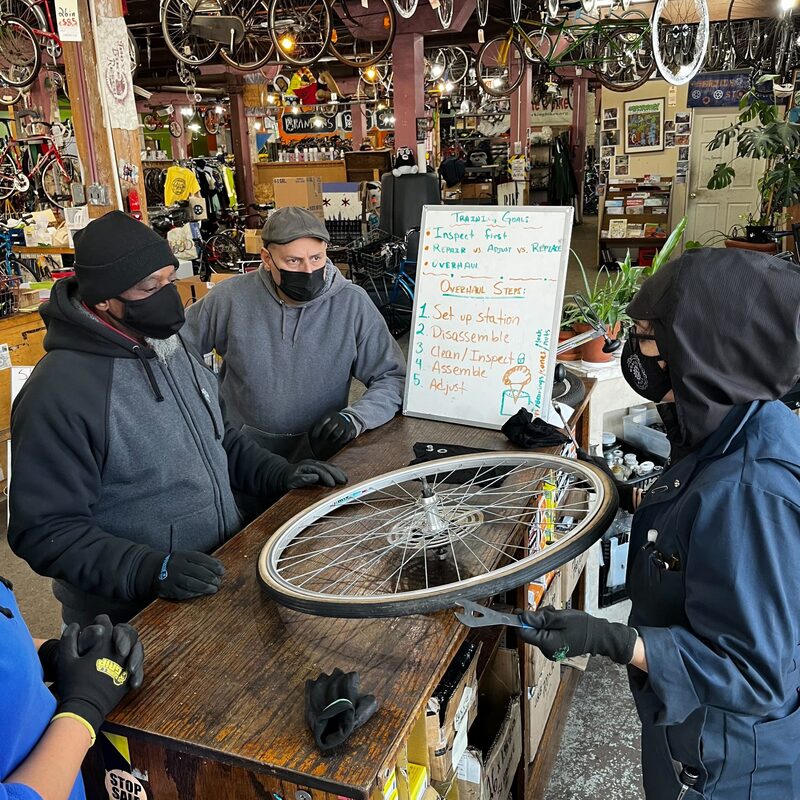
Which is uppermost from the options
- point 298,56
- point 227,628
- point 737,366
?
point 298,56

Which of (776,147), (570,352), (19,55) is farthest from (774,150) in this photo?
(19,55)

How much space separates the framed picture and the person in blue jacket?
1133cm

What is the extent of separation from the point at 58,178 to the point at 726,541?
11008mm

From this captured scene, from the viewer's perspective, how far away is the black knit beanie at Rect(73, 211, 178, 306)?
156cm

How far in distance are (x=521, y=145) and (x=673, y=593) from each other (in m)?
14.0

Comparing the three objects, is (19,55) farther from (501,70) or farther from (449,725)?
(449,725)

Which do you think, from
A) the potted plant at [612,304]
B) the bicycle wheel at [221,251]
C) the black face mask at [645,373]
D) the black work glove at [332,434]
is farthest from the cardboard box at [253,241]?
the black face mask at [645,373]

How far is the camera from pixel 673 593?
4.24ft

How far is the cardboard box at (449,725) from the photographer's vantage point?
1386 millimetres

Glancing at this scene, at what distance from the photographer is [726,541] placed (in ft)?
3.77

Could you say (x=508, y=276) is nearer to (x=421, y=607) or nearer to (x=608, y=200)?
(x=421, y=607)

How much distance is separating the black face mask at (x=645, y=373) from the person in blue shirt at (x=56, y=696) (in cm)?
101

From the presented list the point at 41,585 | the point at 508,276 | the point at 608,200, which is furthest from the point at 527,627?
the point at 608,200

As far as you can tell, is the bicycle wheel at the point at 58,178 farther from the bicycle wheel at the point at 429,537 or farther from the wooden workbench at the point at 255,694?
the wooden workbench at the point at 255,694
